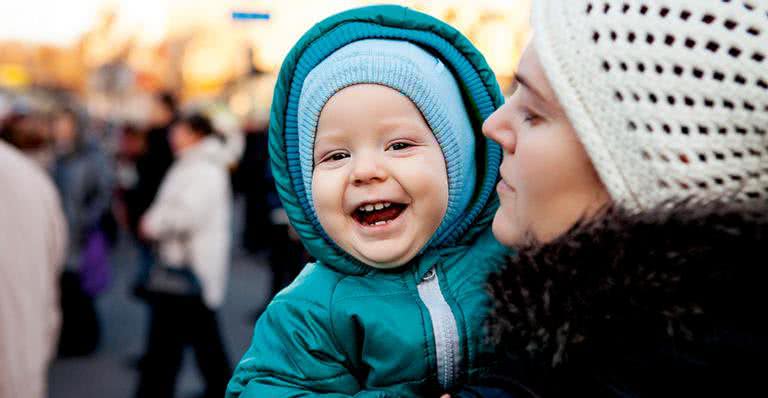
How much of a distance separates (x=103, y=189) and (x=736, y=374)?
597 centimetres

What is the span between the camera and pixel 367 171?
141 centimetres

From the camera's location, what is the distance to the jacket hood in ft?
5.01

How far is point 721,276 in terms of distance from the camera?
3.29ft

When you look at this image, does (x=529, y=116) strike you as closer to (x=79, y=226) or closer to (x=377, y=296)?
(x=377, y=296)

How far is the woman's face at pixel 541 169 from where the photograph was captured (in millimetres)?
1177

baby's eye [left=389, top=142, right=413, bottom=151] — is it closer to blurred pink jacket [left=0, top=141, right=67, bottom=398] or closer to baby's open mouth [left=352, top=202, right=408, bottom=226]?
baby's open mouth [left=352, top=202, right=408, bottom=226]

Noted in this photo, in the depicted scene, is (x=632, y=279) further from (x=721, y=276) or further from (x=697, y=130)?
(x=697, y=130)

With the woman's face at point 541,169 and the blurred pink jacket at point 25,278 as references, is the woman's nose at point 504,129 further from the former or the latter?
the blurred pink jacket at point 25,278

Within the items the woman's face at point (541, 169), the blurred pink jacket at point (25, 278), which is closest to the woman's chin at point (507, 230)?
the woman's face at point (541, 169)

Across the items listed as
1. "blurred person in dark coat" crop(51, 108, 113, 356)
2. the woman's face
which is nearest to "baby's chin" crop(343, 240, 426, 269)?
the woman's face

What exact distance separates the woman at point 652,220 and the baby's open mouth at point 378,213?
1.17 ft

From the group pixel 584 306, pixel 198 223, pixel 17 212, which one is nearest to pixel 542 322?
pixel 584 306

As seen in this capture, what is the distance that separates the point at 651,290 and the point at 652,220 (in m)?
0.09

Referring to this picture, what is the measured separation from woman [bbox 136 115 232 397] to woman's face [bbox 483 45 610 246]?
11.8ft
